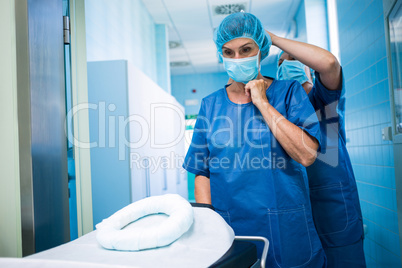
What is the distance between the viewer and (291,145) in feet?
3.40

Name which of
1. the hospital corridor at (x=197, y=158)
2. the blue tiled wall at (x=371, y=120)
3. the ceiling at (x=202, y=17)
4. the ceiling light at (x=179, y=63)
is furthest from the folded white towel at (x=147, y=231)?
the ceiling light at (x=179, y=63)

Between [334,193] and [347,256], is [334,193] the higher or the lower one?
the higher one

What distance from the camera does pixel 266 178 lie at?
1.10 metres

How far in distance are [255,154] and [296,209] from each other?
0.22 metres

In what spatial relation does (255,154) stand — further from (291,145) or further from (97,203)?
(97,203)

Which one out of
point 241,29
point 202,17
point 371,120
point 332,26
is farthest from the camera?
point 202,17

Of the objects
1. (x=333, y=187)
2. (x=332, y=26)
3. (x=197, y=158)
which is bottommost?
(x=333, y=187)

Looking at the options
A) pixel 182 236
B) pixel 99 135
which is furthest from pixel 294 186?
pixel 99 135

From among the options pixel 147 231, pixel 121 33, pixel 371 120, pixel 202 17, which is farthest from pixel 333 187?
pixel 202 17

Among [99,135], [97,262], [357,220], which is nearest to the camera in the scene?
[97,262]

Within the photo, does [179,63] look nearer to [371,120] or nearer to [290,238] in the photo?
[371,120]

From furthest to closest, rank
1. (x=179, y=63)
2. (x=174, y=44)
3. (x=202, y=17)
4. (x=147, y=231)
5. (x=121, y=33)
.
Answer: (x=179, y=63) → (x=174, y=44) → (x=202, y=17) → (x=121, y=33) → (x=147, y=231)

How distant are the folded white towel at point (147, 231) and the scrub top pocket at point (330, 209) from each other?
780 millimetres

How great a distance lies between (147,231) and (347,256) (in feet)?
3.36
